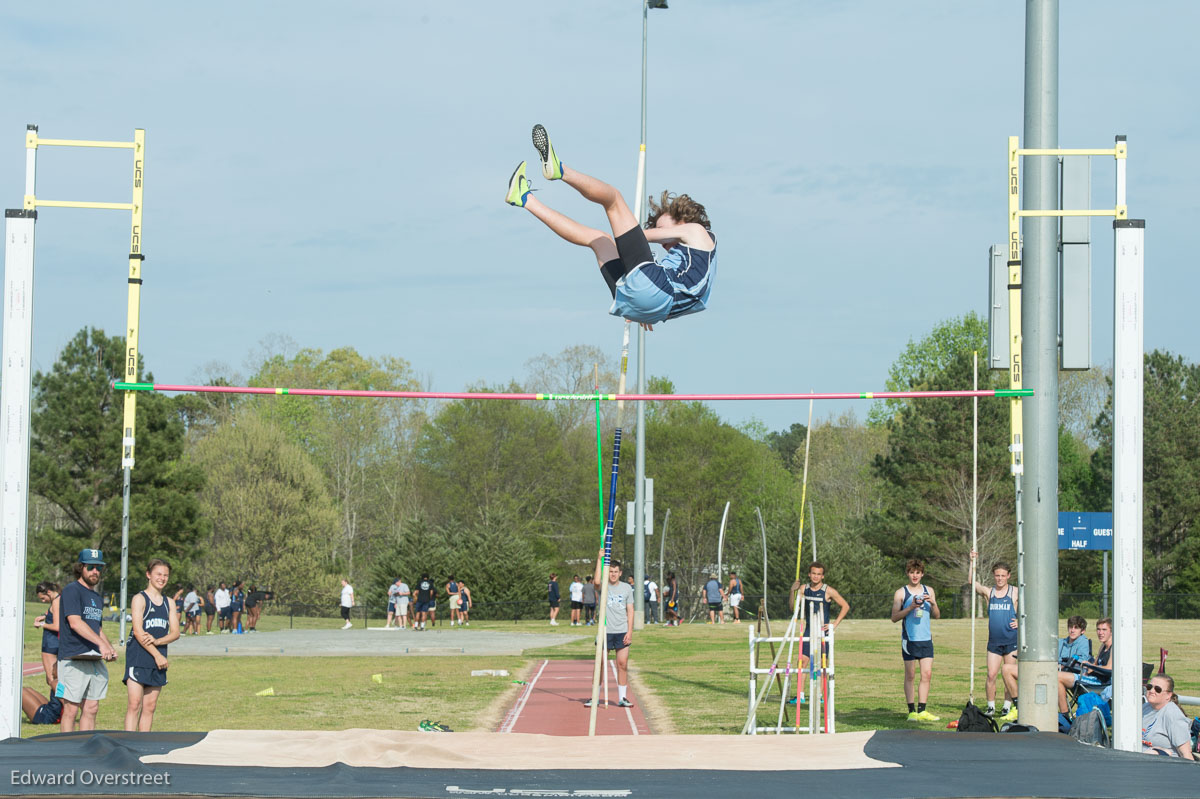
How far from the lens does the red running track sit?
30.7ft

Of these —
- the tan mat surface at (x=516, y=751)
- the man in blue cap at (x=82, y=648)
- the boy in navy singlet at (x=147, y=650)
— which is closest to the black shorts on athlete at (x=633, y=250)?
the tan mat surface at (x=516, y=751)

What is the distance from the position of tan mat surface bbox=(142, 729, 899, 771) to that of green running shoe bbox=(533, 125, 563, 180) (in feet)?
8.80

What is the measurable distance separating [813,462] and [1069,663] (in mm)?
41439

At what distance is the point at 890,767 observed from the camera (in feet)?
16.0

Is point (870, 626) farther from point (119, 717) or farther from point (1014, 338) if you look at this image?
point (1014, 338)

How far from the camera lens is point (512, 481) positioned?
4219 cm

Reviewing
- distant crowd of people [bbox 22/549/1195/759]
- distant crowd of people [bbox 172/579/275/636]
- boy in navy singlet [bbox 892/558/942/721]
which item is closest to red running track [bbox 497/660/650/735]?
distant crowd of people [bbox 22/549/1195/759]

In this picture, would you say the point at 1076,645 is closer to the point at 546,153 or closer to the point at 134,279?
the point at 546,153

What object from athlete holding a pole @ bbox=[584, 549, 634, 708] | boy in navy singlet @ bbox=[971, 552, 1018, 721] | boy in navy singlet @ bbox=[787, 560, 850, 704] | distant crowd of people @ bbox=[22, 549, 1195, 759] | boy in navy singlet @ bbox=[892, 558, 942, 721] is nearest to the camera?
distant crowd of people @ bbox=[22, 549, 1195, 759]

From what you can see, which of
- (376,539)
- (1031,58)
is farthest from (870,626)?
(376,539)

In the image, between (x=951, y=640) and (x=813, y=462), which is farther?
(x=813, y=462)

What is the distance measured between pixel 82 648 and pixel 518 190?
4.04 meters

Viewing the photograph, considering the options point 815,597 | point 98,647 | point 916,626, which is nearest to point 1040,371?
point 815,597

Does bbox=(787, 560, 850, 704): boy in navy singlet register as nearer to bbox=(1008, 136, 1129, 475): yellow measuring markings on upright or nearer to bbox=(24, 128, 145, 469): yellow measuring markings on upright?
bbox=(1008, 136, 1129, 475): yellow measuring markings on upright
